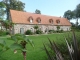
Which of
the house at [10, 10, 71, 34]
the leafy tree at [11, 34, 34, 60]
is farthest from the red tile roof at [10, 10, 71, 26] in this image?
the leafy tree at [11, 34, 34, 60]

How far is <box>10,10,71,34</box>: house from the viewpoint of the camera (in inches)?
1340

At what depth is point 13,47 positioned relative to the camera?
87cm

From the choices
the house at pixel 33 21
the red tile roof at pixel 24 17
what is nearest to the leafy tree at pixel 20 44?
the house at pixel 33 21

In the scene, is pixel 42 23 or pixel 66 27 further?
pixel 66 27

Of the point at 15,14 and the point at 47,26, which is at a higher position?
the point at 15,14

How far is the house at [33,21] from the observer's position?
112 ft

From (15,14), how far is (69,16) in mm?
45179

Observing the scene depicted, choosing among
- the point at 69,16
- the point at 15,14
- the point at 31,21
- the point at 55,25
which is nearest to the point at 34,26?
the point at 31,21

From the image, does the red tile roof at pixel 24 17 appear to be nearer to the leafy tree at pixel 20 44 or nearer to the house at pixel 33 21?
the house at pixel 33 21

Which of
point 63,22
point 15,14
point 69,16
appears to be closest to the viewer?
point 15,14

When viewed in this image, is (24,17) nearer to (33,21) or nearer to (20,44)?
(33,21)

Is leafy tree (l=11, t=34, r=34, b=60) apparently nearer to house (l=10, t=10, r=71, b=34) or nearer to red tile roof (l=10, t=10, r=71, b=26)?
house (l=10, t=10, r=71, b=34)

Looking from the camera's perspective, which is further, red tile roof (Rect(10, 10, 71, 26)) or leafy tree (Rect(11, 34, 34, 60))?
red tile roof (Rect(10, 10, 71, 26))

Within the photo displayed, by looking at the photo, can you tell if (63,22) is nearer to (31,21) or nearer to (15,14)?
(31,21)
